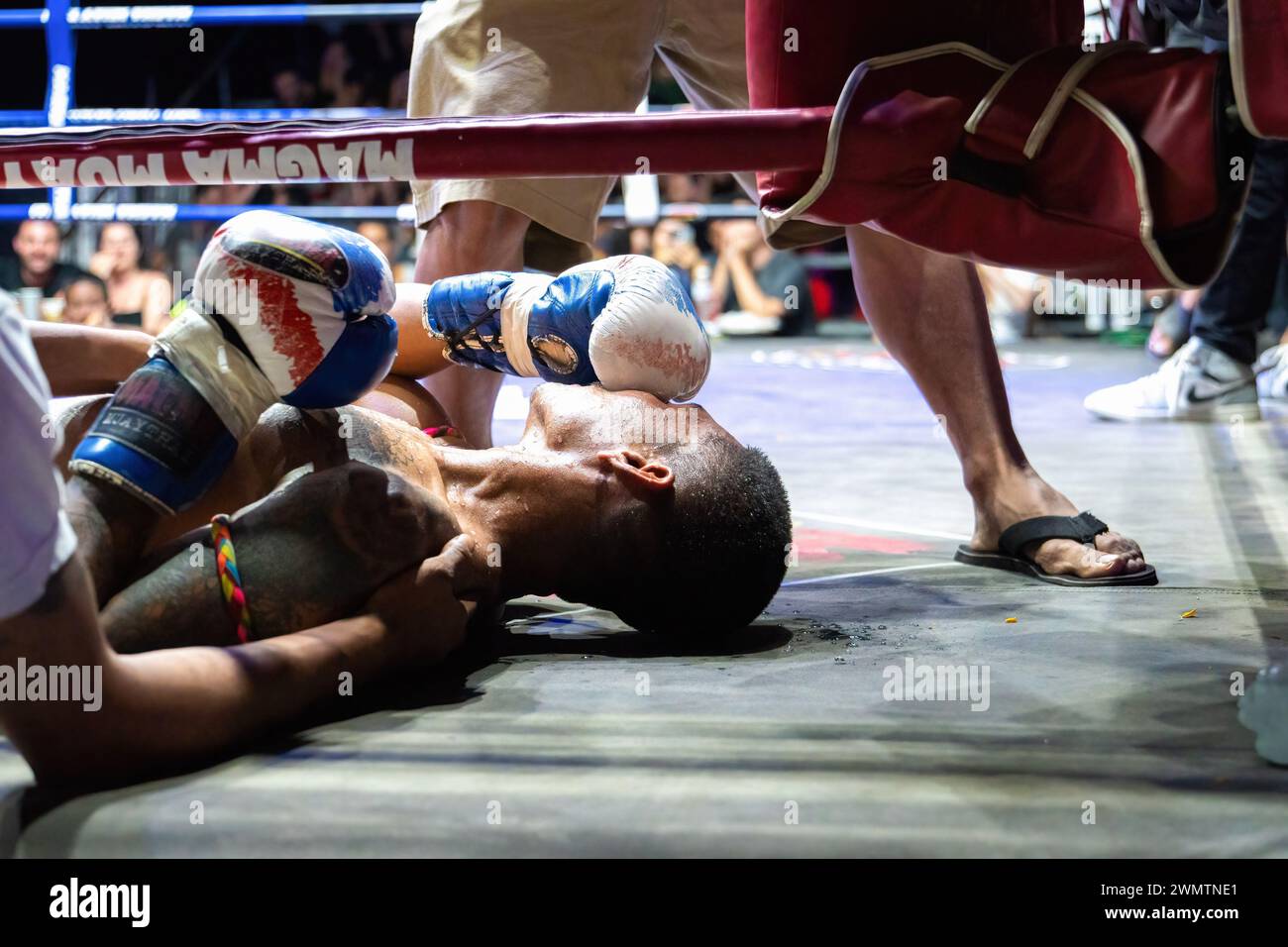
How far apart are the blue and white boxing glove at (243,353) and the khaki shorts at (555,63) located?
0.73 m

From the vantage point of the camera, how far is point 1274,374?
12.8 ft

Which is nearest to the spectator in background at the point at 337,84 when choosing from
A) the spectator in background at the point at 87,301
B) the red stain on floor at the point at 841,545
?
the spectator in background at the point at 87,301

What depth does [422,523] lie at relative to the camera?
4.01 ft

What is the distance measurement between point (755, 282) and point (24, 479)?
6006 millimetres

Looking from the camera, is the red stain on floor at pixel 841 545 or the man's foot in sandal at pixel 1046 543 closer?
the man's foot in sandal at pixel 1046 543

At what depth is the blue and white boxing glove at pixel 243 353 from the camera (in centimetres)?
113

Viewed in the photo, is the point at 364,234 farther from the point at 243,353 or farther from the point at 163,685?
the point at 163,685

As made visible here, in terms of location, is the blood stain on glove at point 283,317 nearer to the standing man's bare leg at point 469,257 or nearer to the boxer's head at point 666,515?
the boxer's head at point 666,515

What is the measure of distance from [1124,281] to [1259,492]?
121 cm

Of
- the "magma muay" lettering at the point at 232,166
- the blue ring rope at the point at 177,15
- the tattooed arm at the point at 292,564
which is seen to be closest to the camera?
the tattooed arm at the point at 292,564

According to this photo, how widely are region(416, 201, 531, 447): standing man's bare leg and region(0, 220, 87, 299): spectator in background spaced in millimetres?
3455

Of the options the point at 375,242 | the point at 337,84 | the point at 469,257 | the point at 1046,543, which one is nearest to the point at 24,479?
the point at 469,257

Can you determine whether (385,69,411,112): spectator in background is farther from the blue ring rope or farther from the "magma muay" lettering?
the "magma muay" lettering

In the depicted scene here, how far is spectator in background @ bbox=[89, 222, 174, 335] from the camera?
5.08 meters
